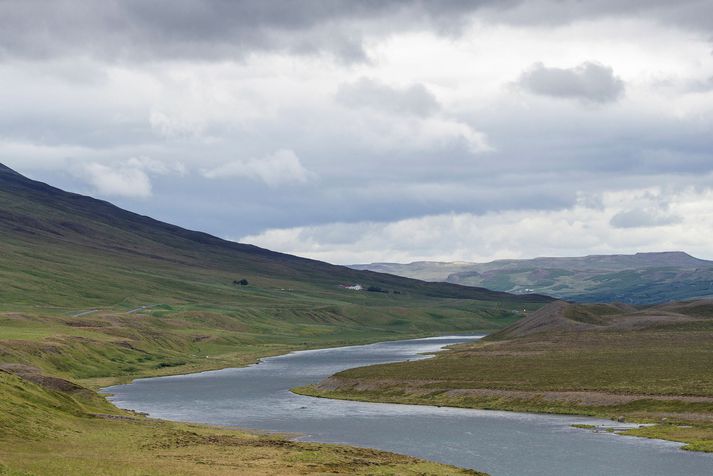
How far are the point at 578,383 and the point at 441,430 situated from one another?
34654 mm

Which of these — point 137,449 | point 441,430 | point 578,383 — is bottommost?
point 137,449

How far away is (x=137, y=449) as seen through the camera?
271ft

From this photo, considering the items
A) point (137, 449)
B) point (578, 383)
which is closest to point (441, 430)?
point (578, 383)

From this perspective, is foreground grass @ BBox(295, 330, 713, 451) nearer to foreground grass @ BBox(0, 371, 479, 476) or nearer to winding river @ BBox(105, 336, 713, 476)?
winding river @ BBox(105, 336, 713, 476)

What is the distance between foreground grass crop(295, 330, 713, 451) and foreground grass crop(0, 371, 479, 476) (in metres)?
34.7

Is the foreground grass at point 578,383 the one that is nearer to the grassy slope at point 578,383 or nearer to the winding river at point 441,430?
the grassy slope at point 578,383

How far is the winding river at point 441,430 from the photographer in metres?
83.8

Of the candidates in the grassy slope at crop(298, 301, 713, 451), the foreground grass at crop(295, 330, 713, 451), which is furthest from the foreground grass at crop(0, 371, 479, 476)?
the grassy slope at crop(298, 301, 713, 451)

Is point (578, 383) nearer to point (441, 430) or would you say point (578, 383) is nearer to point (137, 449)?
point (441, 430)

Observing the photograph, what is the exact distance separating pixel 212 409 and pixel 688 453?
70.6m

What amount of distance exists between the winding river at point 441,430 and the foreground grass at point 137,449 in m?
8.74

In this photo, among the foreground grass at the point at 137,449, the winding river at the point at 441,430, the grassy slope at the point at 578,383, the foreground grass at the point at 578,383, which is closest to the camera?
the foreground grass at the point at 137,449

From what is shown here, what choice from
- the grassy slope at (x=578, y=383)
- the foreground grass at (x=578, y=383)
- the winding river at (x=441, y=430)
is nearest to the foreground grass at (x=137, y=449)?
the winding river at (x=441, y=430)

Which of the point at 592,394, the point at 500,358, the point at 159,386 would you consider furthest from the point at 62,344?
the point at 592,394
